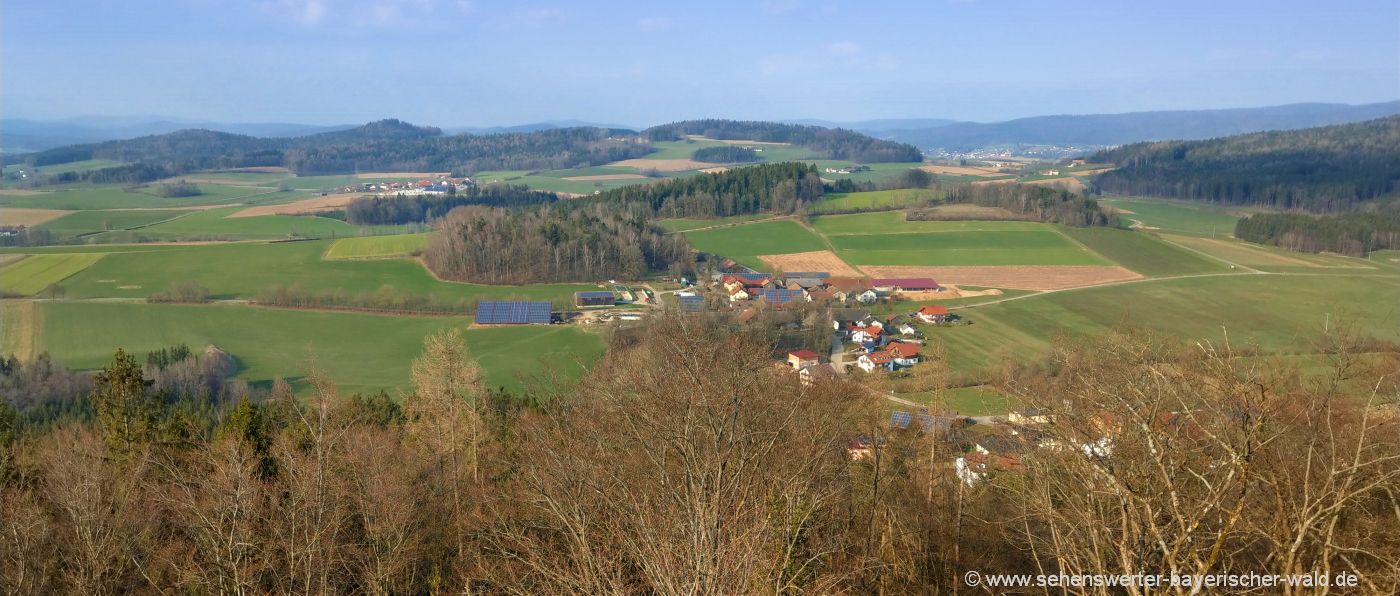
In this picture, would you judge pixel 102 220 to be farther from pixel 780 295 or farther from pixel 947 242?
pixel 947 242

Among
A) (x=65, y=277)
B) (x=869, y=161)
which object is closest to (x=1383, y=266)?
(x=65, y=277)

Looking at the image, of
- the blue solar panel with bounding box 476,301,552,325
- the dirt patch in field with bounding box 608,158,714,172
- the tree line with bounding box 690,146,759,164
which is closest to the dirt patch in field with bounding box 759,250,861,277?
the blue solar panel with bounding box 476,301,552,325

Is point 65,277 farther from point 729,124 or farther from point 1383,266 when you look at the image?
point 729,124

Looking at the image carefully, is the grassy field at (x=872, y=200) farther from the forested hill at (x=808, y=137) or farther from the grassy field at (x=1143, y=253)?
the forested hill at (x=808, y=137)

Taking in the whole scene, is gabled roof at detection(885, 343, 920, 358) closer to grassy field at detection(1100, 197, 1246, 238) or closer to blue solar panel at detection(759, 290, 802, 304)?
blue solar panel at detection(759, 290, 802, 304)

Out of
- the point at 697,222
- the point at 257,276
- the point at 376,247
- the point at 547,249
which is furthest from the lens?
the point at 697,222

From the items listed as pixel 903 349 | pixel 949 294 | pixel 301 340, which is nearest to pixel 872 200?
pixel 949 294

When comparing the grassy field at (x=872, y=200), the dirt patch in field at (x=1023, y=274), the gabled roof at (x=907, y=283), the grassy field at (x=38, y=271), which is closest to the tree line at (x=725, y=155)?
the grassy field at (x=872, y=200)
